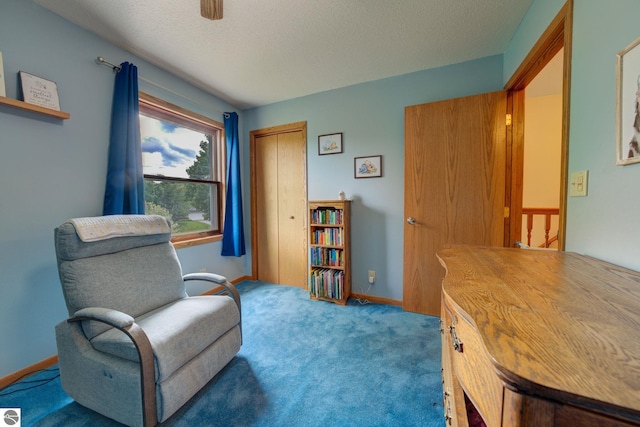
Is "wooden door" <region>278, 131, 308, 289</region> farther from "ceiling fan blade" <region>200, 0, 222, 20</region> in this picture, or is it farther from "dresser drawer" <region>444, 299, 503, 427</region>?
"dresser drawer" <region>444, 299, 503, 427</region>

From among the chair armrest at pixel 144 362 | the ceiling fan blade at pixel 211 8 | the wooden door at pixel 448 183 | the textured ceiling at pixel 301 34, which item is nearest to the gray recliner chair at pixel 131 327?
the chair armrest at pixel 144 362

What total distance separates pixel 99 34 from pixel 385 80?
2.53 m

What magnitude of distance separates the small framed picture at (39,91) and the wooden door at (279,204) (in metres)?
1.84

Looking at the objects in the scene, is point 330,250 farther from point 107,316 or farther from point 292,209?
point 107,316

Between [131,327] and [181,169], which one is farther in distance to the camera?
[181,169]

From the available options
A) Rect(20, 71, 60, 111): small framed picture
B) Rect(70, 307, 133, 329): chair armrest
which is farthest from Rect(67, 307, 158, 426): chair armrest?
Rect(20, 71, 60, 111): small framed picture

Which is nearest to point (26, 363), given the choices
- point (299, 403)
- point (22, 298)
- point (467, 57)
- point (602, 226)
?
point (22, 298)

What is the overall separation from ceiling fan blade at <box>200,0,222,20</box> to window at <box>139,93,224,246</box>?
143cm

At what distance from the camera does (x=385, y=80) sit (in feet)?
8.05

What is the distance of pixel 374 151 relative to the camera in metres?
2.53

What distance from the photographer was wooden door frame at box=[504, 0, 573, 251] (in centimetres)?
114

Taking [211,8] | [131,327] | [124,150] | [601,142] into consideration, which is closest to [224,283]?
[131,327]

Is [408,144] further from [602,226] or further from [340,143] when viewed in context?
[602,226]

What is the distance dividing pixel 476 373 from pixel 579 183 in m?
1.08
